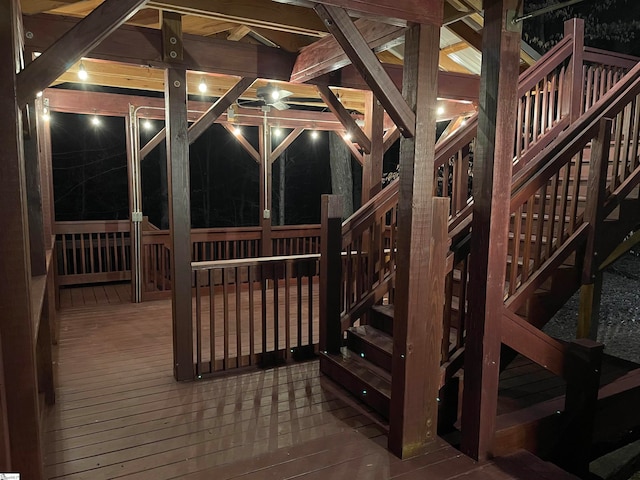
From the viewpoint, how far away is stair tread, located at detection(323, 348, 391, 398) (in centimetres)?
321

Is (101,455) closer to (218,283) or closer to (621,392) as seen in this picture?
(621,392)

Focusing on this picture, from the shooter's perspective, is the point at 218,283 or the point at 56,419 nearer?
the point at 56,419

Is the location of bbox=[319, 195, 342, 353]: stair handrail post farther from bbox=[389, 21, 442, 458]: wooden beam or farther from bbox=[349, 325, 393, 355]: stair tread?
bbox=[389, 21, 442, 458]: wooden beam

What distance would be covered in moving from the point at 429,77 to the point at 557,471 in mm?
2212

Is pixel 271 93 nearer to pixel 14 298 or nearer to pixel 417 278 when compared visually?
pixel 417 278

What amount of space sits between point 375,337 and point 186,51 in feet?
8.92

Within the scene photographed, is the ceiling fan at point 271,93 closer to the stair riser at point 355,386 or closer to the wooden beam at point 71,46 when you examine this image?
the stair riser at point 355,386

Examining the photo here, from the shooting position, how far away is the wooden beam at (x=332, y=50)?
9.30 feet

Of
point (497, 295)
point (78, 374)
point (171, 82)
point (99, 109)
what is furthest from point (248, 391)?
point (99, 109)

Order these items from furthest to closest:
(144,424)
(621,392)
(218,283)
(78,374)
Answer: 1. (218,283)
2. (78,374)
3. (621,392)
4. (144,424)

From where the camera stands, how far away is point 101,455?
2635 mm

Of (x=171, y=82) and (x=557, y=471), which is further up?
(x=171, y=82)

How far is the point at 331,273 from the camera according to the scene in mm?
3795

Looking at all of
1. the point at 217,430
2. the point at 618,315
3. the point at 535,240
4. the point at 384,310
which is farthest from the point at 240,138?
the point at 618,315
